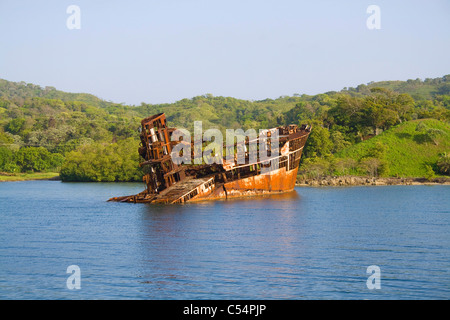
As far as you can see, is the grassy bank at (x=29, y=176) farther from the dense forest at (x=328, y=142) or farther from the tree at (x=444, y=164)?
the tree at (x=444, y=164)

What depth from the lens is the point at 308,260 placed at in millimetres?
23969

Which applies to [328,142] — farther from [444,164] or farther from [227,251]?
[227,251]

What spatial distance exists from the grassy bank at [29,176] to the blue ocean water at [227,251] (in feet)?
176

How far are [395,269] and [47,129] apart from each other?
114 m

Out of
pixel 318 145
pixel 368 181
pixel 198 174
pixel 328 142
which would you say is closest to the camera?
pixel 198 174

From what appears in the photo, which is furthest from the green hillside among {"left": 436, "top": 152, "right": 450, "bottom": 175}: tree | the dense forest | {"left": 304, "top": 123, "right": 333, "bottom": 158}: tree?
{"left": 304, "top": 123, "right": 333, "bottom": 158}: tree

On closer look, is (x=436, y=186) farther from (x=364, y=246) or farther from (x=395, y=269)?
(x=395, y=269)

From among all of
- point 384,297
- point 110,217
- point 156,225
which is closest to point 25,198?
point 110,217

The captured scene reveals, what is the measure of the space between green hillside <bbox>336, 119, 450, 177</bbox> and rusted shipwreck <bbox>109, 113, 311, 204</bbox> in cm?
2572

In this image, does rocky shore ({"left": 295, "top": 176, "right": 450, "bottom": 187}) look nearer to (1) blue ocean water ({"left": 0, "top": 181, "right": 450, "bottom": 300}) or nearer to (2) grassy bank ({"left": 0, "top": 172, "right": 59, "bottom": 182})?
(1) blue ocean water ({"left": 0, "top": 181, "right": 450, "bottom": 300})

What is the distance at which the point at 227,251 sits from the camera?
84.7 feet

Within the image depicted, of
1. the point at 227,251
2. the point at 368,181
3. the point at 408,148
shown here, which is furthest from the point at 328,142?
the point at 227,251

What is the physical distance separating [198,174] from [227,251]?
2296 cm

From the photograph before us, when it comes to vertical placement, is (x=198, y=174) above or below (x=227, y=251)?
above
